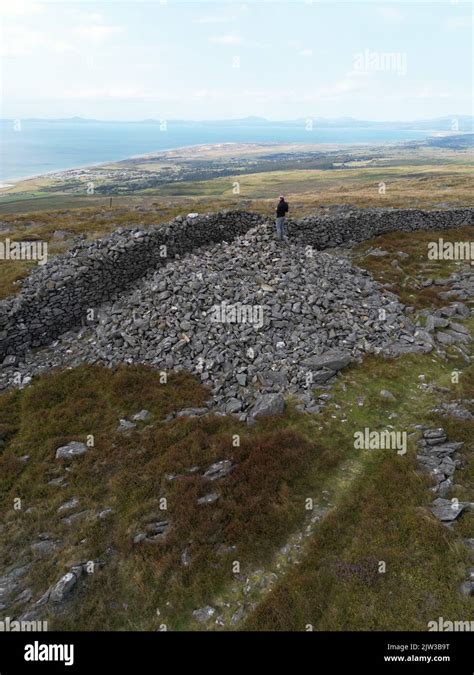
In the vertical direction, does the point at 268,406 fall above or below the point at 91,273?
below

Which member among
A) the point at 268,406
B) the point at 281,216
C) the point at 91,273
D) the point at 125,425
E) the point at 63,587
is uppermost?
the point at 281,216

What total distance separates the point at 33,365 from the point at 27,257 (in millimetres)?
16391

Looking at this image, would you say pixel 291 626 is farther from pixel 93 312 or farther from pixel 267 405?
pixel 93 312

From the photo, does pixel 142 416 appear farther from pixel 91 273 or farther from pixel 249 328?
pixel 91 273

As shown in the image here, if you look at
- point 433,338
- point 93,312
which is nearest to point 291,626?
point 433,338

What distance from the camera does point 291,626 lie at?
9.02m

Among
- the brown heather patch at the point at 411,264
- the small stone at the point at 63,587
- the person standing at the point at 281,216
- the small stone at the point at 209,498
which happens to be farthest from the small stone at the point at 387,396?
the person standing at the point at 281,216

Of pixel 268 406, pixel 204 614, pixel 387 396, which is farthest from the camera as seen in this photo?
pixel 387 396

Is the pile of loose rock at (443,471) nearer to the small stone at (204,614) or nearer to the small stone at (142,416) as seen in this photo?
the small stone at (204,614)

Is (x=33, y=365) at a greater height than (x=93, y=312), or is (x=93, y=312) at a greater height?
(x=93, y=312)

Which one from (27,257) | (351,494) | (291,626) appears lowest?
(291,626)

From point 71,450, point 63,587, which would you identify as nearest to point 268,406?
point 71,450

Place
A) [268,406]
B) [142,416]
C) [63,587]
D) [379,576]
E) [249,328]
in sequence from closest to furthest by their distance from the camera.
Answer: [379,576]
[63,587]
[268,406]
[142,416]
[249,328]

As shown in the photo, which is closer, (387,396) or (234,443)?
(234,443)
